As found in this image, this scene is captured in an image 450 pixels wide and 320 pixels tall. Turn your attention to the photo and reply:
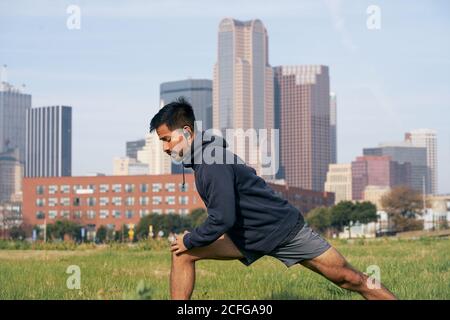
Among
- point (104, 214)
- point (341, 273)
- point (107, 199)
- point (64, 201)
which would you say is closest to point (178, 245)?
point (341, 273)

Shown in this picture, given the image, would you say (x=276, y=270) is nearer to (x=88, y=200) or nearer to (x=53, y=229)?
(x=53, y=229)

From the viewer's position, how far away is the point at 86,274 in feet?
37.1

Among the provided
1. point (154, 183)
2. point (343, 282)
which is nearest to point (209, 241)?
point (343, 282)

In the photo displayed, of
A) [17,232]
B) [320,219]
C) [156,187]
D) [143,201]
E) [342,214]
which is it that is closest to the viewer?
[342,214]

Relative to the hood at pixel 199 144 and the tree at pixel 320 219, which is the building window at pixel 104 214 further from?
the hood at pixel 199 144

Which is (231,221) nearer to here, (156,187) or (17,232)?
(17,232)

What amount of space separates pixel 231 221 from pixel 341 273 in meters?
1.06

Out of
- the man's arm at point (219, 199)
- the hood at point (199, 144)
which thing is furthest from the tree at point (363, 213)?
the man's arm at point (219, 199)

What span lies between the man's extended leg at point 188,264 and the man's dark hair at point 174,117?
0.93 metres

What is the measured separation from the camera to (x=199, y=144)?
6371mm

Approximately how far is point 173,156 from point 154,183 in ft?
480

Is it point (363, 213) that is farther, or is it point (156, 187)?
point (156, 187)

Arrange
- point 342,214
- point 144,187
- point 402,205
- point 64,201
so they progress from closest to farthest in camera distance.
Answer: point 342,214, point 402,205, point 144,187, point 64,201
